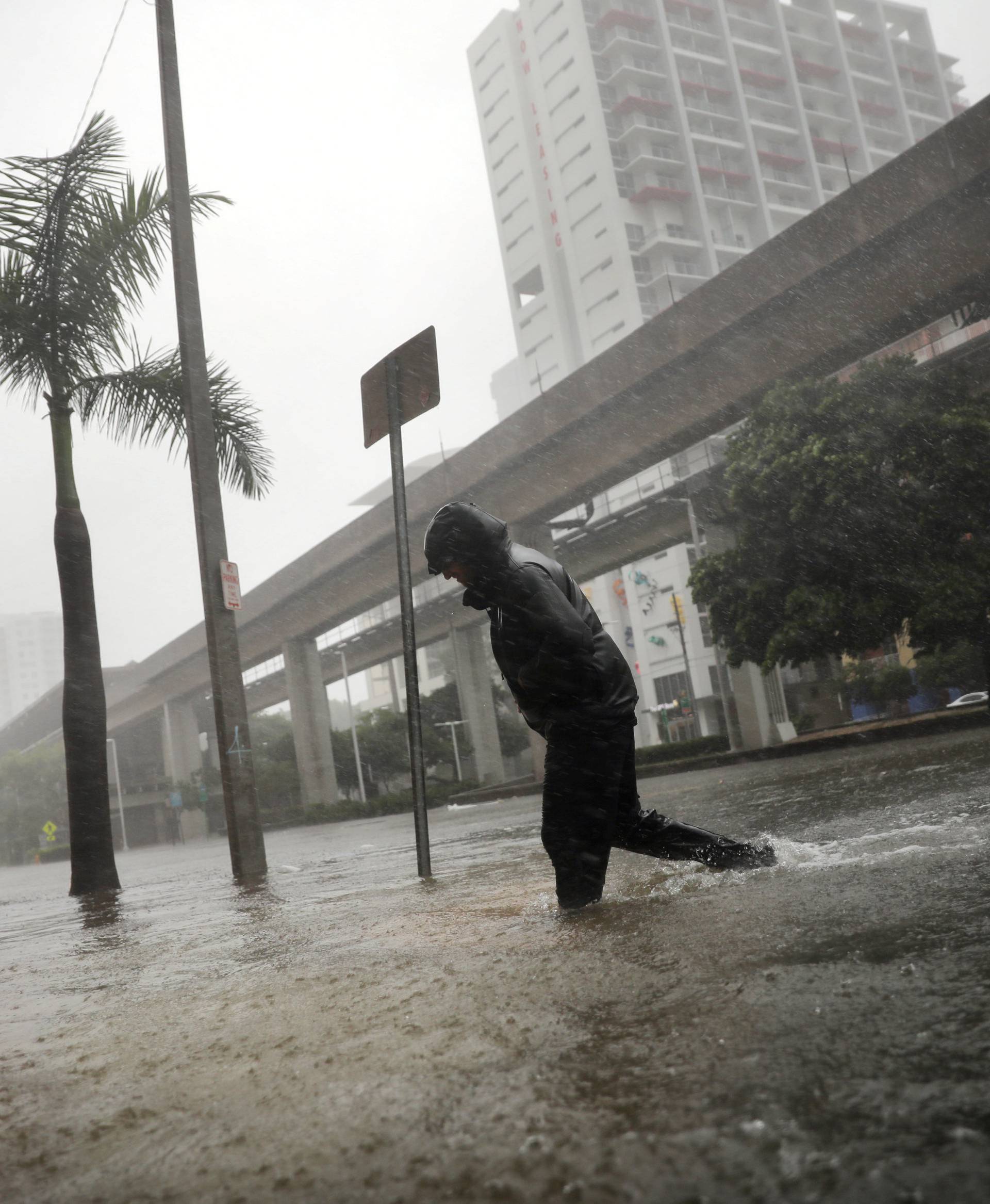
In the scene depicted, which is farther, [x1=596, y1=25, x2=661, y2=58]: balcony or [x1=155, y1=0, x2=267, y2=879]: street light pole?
[x1=596, y1=25, x2=661, y2=58]: balcony

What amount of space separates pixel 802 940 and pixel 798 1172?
1.18 meters

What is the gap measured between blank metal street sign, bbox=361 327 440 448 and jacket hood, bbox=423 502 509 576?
2.54 meters

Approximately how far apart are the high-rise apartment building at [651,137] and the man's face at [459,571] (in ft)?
245

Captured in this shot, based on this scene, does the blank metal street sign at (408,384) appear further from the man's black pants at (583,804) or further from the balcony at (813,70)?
the balcony at (813,70)

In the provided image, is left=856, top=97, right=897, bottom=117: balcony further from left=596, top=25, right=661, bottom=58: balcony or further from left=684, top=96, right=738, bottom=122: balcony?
left=596, top=25, right=661, bottom=58: balcony

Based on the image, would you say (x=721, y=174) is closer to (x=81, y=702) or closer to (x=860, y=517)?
(x=860, y=517)

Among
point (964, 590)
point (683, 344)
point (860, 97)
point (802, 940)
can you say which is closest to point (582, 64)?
point (860, 97)

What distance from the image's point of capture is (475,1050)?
73.4 inches

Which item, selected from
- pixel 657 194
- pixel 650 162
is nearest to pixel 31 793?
pixel 657 194

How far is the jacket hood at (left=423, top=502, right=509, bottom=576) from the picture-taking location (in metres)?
3.42

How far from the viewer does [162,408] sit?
10.6 m

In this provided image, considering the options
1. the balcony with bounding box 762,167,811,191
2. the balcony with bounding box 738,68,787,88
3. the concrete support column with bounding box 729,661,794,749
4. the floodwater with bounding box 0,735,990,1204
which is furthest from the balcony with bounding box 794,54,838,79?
the floodwater with bounding box 0,735,990,1204

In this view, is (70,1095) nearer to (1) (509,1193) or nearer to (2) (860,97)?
(1) (509,1193)

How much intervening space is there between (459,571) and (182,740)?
52370mm
